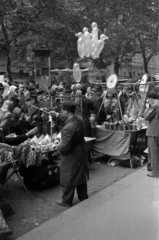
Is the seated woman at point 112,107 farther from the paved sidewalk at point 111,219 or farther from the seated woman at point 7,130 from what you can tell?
the paved sidewalk at point 111,219

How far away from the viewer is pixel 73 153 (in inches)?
193

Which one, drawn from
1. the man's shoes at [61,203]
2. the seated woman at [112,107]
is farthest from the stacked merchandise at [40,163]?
the seated woman at [112,107]

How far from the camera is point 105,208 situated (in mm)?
4613

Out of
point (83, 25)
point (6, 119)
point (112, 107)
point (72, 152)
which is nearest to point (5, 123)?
point (6, 119)

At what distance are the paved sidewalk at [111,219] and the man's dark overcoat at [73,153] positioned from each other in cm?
42

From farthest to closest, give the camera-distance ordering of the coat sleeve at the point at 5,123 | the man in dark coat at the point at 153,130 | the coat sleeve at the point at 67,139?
the coat sleeve at the point at 5,123 < the man in dark coat at the point at 153,130 < the coat sleeve at the point at 67,139

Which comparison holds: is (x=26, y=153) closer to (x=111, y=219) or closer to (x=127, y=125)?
(x=111, y=219)

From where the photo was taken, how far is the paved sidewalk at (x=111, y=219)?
378cm

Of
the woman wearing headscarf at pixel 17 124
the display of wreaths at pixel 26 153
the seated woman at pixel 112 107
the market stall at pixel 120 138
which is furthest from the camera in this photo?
the seated woman at pixel 112 107

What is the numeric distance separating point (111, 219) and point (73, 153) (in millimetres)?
1178

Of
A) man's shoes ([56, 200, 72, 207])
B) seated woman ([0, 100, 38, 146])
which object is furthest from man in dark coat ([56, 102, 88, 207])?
seated woman ([0, 100, 38, 146])

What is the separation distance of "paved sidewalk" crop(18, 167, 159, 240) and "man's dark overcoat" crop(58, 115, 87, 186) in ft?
1.39

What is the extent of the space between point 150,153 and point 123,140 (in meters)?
1.05

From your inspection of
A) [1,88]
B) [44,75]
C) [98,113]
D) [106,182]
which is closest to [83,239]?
[106,182]
